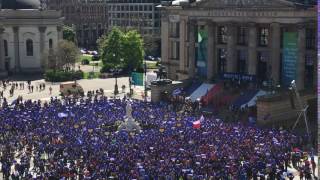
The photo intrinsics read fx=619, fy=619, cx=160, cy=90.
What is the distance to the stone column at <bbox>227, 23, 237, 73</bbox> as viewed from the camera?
77625 millimetres

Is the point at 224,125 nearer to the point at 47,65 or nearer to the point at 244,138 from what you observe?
the point at 244,138

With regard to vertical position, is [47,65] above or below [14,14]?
below

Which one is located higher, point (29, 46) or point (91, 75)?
point (29, 46)

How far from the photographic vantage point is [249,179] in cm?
4078

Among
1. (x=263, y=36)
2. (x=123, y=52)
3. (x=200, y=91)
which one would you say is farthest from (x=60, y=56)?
(x=263, y=36)

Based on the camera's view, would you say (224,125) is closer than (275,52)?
Yes

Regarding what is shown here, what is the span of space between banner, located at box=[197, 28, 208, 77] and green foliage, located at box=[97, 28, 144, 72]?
32547mm

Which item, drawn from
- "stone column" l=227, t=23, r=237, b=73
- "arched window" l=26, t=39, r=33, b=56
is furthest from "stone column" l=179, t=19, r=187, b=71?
"arched window" l=26, t=39, r=33, b=56

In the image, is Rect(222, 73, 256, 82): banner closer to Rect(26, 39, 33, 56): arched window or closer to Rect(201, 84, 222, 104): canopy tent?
Rect(201, 84, 222, 104): canopy tent

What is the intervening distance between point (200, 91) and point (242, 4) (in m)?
11.8

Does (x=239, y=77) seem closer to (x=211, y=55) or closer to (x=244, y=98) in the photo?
(x=244, y=98)

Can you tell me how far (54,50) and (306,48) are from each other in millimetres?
54045

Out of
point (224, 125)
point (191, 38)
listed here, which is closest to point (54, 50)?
point (191, 38)

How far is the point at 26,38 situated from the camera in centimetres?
11719
